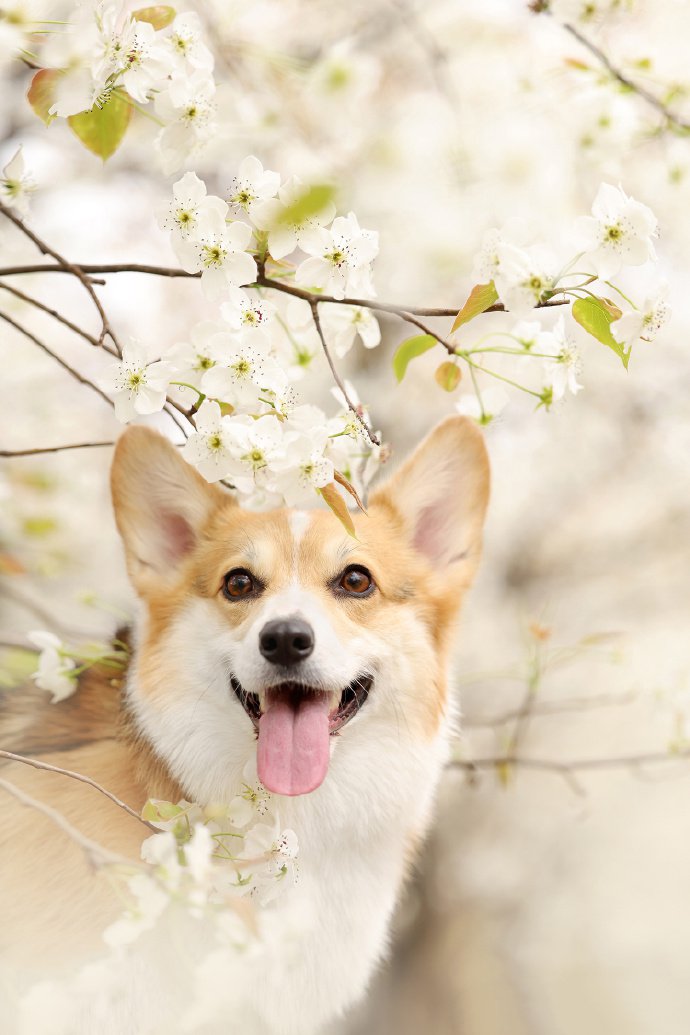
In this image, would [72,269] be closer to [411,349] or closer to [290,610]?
[411,349]

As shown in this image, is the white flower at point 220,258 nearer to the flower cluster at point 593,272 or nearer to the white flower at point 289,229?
the white flower at point 289,229

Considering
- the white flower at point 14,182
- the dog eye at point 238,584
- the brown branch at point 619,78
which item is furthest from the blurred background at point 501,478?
the white flower at point 14,182

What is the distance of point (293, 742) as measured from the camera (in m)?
1.49

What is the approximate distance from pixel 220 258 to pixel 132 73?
25cm

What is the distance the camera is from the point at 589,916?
12.0 ft

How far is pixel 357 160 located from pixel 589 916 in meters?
3.07

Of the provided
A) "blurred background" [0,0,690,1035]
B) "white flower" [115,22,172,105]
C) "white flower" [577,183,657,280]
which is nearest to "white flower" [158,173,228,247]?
"white flower" [115,22,172,105]

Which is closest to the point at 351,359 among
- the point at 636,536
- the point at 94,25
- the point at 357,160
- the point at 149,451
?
the point at 357,160

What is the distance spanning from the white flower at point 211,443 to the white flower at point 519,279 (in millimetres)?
402

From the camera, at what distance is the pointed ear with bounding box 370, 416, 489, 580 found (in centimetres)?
181

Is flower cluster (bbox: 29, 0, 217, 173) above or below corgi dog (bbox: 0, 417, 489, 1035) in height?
above

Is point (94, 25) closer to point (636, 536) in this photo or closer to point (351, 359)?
point (351, 359)

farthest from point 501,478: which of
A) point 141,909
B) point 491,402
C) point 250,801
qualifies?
point 141,909

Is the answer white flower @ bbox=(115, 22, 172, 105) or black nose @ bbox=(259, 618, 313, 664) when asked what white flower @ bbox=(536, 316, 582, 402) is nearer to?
black nose @ bbox=(259, 618, 313, 664)
